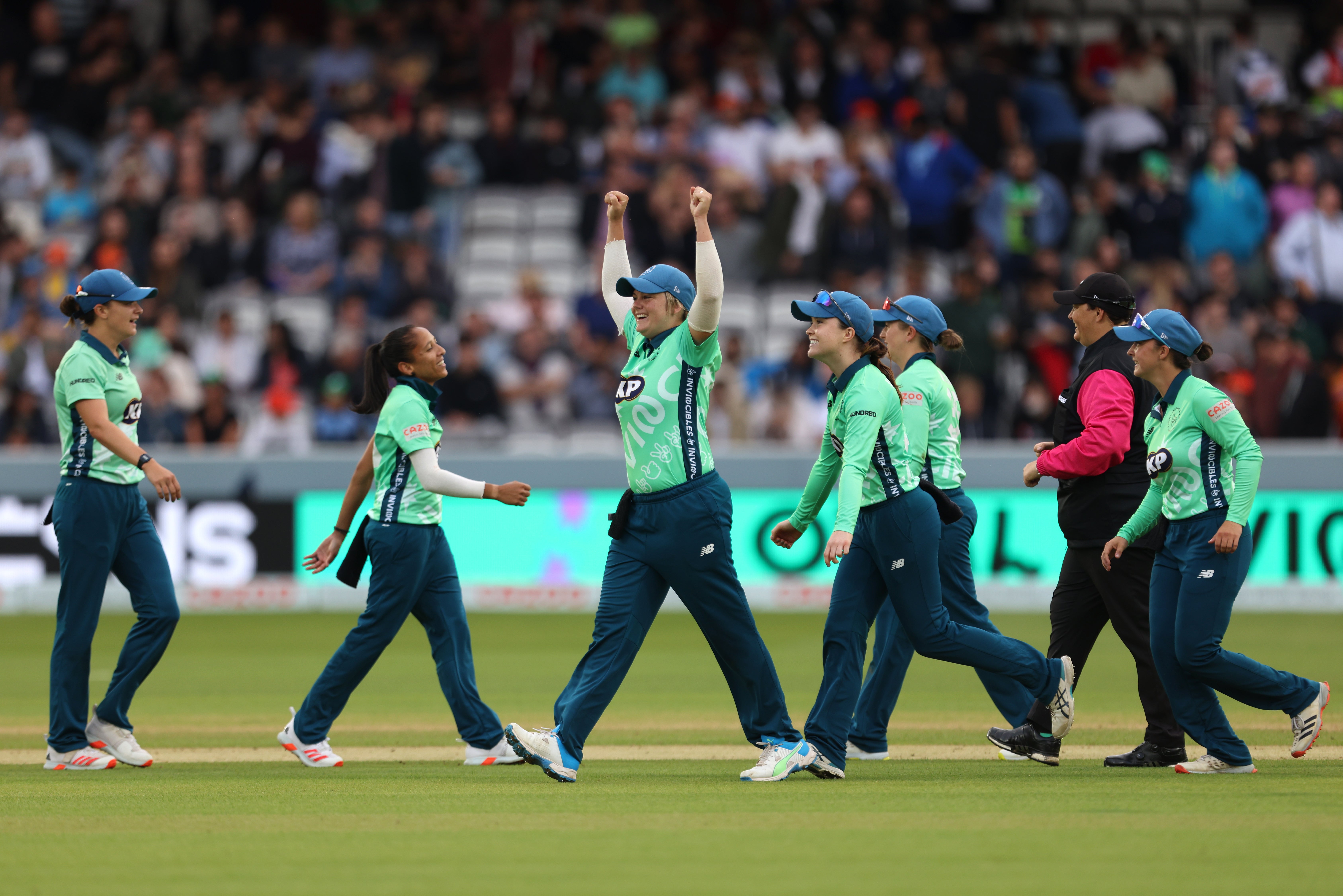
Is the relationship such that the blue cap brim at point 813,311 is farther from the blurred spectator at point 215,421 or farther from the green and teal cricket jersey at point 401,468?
the blurred spectator at point 215,421

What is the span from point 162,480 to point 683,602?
2560 millimetres

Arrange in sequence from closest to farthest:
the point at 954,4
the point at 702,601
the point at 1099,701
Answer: the point at 702,601
the point at 1099,701
the point at 954,4

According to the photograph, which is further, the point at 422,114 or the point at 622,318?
the point at 422,114

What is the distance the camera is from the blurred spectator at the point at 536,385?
1881 centimetres

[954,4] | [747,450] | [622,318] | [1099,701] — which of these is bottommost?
[1099,701]

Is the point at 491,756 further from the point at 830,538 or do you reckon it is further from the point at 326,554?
the point at 830,538

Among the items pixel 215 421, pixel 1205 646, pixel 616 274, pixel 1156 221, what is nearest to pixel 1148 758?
pixel 1205 646

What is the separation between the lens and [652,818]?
668 centimetres

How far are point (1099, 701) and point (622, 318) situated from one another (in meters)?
4.62

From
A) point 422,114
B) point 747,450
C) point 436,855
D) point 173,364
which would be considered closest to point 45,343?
point 173,364

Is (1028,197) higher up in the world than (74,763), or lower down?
higher up

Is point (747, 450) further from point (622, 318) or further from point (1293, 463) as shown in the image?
point (622, 318)

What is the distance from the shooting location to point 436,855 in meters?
5.96

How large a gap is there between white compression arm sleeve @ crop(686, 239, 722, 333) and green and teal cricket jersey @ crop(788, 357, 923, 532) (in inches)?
30.9
